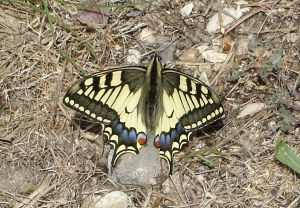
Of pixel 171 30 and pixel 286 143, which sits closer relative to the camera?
pixel 286 143

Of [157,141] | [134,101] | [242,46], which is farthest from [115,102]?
[242,46]

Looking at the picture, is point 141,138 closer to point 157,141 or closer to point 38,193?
point 157,141

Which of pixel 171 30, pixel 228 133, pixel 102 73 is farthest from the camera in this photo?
pixel 171 30

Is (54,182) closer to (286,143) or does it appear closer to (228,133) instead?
(228,133)

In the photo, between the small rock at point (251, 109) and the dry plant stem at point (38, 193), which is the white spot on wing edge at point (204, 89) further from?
the dry plant stem at point (38, 193)

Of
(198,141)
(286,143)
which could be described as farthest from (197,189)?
(286,143)

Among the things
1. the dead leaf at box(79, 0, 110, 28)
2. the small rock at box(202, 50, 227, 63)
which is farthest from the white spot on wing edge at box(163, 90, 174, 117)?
the dead leaf at box(79, 0, 110, 28)

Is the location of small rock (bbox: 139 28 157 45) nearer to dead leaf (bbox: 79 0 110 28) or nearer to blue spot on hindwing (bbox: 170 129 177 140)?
dead leaf (bbox: 79 0 110 28)
